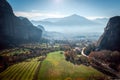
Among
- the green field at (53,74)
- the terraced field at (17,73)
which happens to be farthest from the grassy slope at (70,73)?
the terraced field at (17,73)

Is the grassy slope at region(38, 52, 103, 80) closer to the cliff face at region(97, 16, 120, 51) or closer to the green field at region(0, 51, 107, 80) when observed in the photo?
the green field at region(0, 51, 107, 80)

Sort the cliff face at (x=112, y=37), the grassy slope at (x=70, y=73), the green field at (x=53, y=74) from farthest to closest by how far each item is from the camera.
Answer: the cliff face at (x=112, y=37)
the grassy slope at (x=70, y=73)
the green field at (x=53, y=74)

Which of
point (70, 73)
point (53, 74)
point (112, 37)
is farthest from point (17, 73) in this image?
point (112, 37)

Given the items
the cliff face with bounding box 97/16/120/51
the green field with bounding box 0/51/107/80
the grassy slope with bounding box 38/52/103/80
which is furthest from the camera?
the cliff face with bounding box 97/16/120/51

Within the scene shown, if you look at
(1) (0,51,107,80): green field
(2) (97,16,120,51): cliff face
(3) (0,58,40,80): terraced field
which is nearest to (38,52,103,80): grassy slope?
(1) (0,51,107,80): green field

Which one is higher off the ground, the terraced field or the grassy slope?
the terraced field

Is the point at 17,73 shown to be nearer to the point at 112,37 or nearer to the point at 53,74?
the point at 53,74

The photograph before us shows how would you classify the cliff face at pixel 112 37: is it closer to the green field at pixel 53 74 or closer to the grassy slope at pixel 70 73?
the green field at pixel 53 74

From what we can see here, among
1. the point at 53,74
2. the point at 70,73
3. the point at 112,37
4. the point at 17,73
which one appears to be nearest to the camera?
the point at 53,74

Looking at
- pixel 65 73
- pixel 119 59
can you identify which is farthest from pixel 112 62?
pixel 65 73
